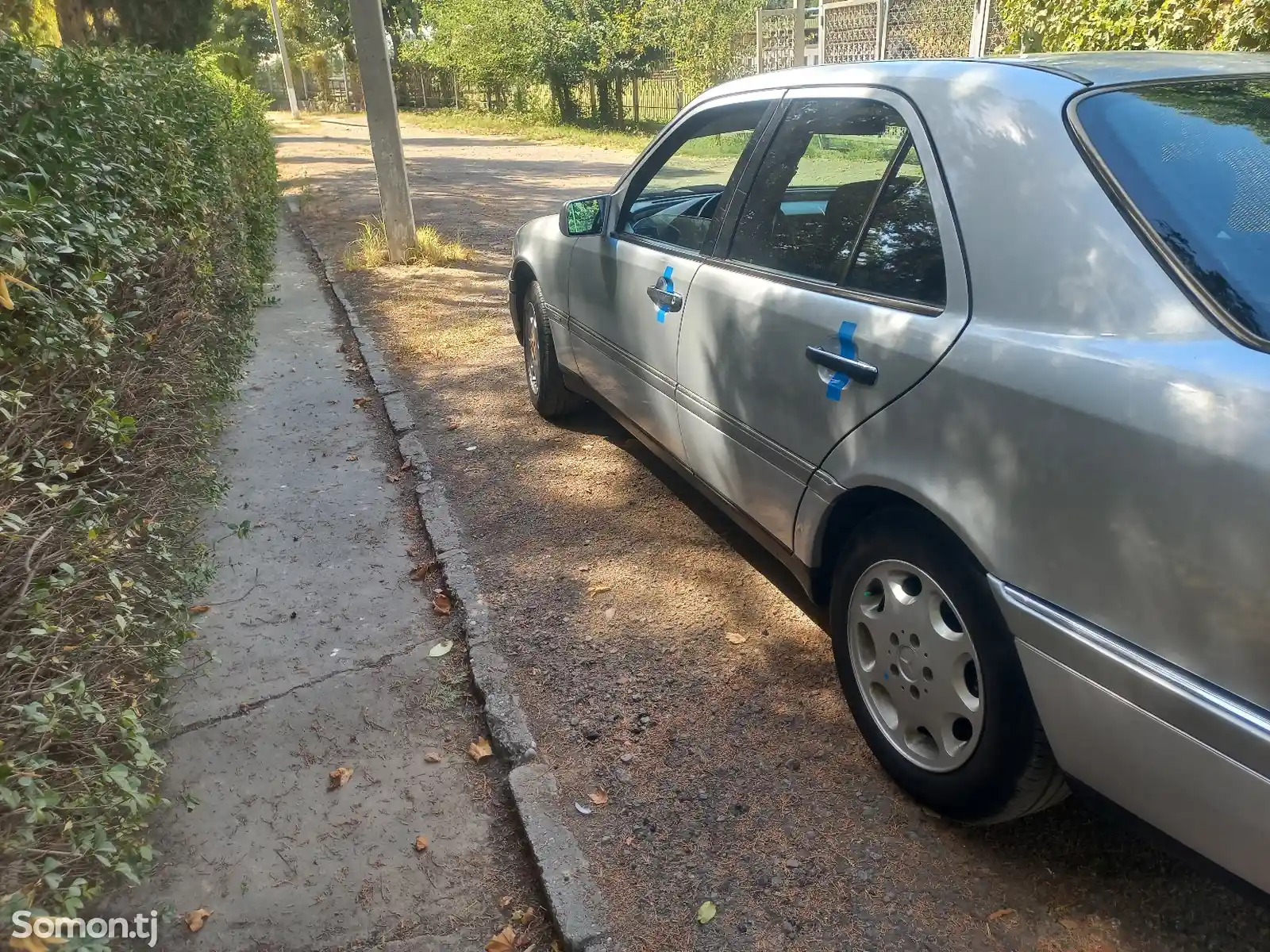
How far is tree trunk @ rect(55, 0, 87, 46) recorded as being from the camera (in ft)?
45.6

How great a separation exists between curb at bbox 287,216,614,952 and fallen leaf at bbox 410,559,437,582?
0.06 metres

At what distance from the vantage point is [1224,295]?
1762 mm

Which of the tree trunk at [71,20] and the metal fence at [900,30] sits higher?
the tree trunk at [71,20]

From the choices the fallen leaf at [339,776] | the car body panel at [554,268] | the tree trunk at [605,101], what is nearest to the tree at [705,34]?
the tree trunk at [605,101]

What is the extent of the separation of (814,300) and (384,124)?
309 inches

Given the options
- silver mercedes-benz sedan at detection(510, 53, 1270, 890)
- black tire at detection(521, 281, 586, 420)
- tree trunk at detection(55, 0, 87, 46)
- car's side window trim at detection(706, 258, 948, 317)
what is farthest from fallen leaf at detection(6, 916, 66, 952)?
tree trunk at detection(55, 0, 87, 46)

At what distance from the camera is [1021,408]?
Answer: 1.94 metres

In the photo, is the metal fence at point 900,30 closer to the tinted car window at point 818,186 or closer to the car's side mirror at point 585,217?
the car's side mirror at point 585,217

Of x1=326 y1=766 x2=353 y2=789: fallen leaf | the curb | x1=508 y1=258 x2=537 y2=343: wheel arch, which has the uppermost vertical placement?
x1=508 y1=258 x2=537 y2=343: wheel arch

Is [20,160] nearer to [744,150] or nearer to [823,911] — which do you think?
[744,150]

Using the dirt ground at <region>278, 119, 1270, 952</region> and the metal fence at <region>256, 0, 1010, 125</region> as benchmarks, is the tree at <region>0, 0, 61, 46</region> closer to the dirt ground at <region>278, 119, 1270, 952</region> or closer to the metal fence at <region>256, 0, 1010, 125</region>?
the dirt ground at <region>278, 119, 1270, 952</region>

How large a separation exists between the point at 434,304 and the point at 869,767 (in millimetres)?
6646

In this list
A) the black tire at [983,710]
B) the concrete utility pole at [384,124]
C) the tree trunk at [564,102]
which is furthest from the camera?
the tree trunk at [564,102]

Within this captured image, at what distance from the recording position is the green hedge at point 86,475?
186 cm
